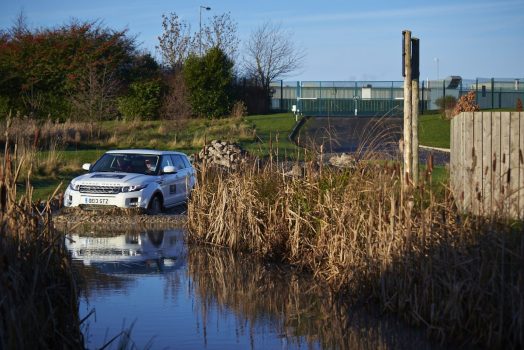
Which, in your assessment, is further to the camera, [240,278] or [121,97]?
[121,97]

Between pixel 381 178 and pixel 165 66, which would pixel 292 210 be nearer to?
pixel 381 178

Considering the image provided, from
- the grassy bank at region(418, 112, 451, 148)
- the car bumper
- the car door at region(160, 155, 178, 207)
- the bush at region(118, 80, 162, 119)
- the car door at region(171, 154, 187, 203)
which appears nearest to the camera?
the car bumper

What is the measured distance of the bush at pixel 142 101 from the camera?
4428 centimetres

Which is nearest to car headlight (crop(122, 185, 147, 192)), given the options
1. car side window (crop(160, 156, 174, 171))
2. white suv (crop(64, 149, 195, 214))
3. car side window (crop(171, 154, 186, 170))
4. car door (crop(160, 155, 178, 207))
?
white suv (crop(64, 149, 195, 214))

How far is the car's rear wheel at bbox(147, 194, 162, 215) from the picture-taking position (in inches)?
756

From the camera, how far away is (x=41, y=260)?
759 cm

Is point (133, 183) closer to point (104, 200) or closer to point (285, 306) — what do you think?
point (104, 200)

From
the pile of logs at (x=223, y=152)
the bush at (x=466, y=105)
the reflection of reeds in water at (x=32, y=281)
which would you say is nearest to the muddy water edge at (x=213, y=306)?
the reflection of reeds in water at (x=32, y=281)

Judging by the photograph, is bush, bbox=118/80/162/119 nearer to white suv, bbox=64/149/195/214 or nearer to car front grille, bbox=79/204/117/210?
white suv, bbox=64/149/195/214

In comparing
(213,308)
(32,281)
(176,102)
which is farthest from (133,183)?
(176,102)

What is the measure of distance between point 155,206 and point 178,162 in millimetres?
1986

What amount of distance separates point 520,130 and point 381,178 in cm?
446

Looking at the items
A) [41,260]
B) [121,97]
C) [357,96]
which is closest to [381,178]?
[41,260]

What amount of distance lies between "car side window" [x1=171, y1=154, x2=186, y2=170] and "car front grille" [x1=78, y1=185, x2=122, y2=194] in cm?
220
